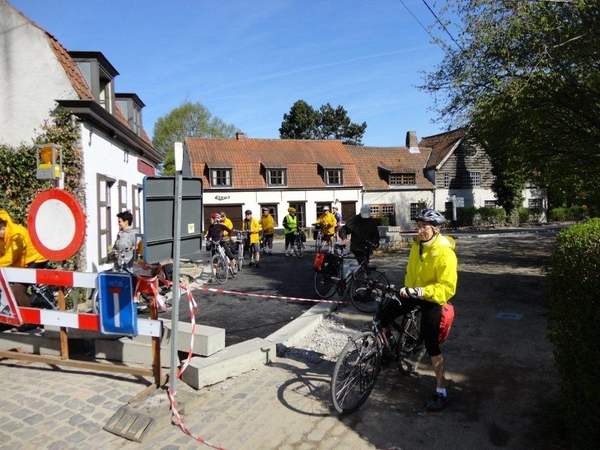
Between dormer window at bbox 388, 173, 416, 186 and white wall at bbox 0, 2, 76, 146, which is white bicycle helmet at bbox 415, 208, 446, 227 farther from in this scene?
dormer window at bbox 388, 173, 416, 186

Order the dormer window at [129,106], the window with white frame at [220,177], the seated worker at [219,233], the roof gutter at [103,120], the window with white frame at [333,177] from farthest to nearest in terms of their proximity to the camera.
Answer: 1. the window with white frame at [333,177]
2. the window with white frame at [220,177]
3. the dormer window at [129,106]
4. the seated worker at [219,233]
5. the roof gutter at [103,120]

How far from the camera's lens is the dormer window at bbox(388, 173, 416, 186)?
143 ft

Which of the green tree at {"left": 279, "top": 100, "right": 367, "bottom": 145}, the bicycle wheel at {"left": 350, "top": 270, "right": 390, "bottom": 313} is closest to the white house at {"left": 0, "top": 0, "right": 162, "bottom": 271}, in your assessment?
the bicycle wheel at {"left": 350, "top": 270, "right": 390, "bottom": 313}

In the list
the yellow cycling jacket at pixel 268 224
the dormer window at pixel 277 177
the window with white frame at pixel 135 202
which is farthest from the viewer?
the dormer window at pixel 277 177

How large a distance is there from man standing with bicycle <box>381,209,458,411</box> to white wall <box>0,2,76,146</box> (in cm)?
944

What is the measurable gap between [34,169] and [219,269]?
185 inches

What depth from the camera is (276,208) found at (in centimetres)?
3906

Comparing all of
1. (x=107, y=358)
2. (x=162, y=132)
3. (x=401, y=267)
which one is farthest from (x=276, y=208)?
(x=107, y=358)

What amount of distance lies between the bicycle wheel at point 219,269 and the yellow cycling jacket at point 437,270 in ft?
26.2

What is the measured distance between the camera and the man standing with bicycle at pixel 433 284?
14.5ft

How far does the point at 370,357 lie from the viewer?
182 inches

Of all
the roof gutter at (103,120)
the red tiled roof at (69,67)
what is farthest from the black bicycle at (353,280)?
the red tiled roof at (69,67)

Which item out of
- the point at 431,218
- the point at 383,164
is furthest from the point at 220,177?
the point at 431,218

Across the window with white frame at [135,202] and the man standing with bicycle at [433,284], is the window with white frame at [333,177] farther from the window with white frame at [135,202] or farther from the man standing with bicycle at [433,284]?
the man standing with bicycle at [433,284]
